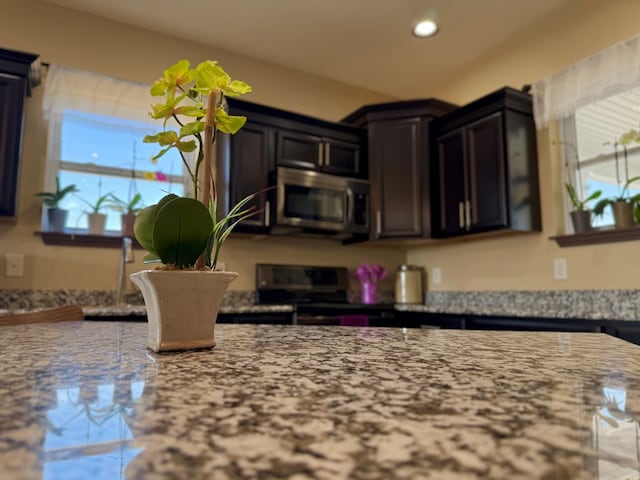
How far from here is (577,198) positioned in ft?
8.80

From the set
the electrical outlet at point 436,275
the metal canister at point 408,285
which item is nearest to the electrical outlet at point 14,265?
the metal canister at point 408,285

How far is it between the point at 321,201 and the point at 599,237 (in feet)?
5.49

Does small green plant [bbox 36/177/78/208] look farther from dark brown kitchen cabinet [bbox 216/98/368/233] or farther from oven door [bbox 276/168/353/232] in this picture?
oven door [bbox 276/168/353/232]

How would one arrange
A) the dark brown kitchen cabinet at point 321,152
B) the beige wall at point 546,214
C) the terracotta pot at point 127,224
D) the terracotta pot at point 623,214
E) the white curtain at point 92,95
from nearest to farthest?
the terracotta pot at point 623,214
the beige wall at point 546,214
the white curtain at point 92,95
the terracotta pot at point 127,224
the dark brown kitchen cabinet at point 321,152

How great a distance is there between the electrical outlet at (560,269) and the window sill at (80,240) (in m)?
2.67

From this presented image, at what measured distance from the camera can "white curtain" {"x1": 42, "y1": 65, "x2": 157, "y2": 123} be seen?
269 cm

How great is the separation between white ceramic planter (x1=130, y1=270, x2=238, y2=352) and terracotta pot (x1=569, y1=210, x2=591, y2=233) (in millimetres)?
2440

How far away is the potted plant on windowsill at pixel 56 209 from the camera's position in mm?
2605

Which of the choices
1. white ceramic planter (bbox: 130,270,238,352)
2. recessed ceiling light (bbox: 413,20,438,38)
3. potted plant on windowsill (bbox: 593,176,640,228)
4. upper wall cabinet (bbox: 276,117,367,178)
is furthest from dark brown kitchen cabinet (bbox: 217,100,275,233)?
white ceramic planter (bbox: 130,270,238,352)

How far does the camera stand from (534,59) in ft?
9.78

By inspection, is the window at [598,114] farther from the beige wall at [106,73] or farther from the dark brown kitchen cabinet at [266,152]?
the beige wall at [106,73]

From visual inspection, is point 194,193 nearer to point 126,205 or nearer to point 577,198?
point 126,205

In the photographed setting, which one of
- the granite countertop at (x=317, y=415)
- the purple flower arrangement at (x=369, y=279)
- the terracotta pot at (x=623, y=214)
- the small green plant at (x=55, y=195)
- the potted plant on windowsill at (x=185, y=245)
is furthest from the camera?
the purple flower arrangement at (x=369, y=279)

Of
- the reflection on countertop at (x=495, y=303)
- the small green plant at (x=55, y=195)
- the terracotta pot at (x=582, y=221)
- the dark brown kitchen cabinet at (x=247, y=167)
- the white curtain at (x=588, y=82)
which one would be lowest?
the reflection on countertop at (x=495, y=303)
